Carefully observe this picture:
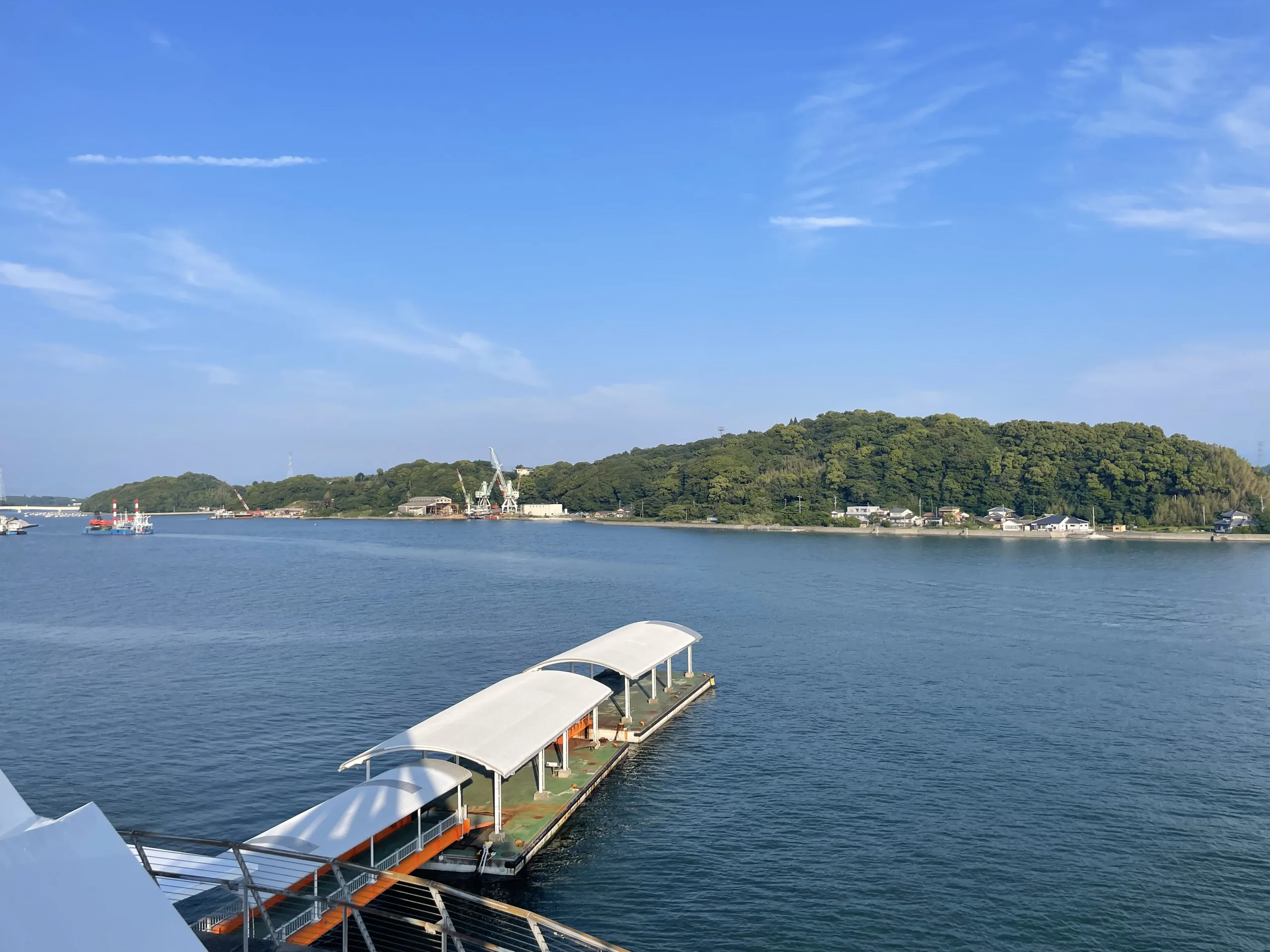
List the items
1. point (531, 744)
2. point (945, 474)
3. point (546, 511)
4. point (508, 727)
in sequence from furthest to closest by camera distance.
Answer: point (546, 511)
point (945, 474)
point (508, 727)
point (531, 744)

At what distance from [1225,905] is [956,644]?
19290 millimetres

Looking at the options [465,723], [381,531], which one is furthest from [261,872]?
[381,531]

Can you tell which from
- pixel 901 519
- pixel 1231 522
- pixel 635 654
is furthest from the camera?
pixel 901 519

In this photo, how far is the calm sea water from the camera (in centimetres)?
1321

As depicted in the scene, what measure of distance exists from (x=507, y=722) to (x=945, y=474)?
99767 mm

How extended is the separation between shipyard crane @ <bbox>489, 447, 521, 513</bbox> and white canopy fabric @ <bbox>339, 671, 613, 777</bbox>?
12737 cm

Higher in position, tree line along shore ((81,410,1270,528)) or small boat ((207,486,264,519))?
tree line along shore ((81,410,1270,528))

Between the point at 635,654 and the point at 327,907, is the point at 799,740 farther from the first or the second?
the point at 327,907

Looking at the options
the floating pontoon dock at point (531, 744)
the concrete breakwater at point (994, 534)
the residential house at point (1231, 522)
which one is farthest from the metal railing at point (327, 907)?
the residential house at point (1231, 522)

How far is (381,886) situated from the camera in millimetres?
12109

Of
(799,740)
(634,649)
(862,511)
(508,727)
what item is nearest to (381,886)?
(508,727)

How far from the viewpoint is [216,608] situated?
135ft

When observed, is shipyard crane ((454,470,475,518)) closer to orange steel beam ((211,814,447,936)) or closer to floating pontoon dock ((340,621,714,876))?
floating pontoon dock ((340,621,714,876))

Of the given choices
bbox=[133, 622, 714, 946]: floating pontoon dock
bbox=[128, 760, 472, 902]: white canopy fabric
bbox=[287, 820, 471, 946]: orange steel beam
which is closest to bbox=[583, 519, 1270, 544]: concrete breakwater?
bbox=[133, 622, 714, 946]: floating pontoon dock
